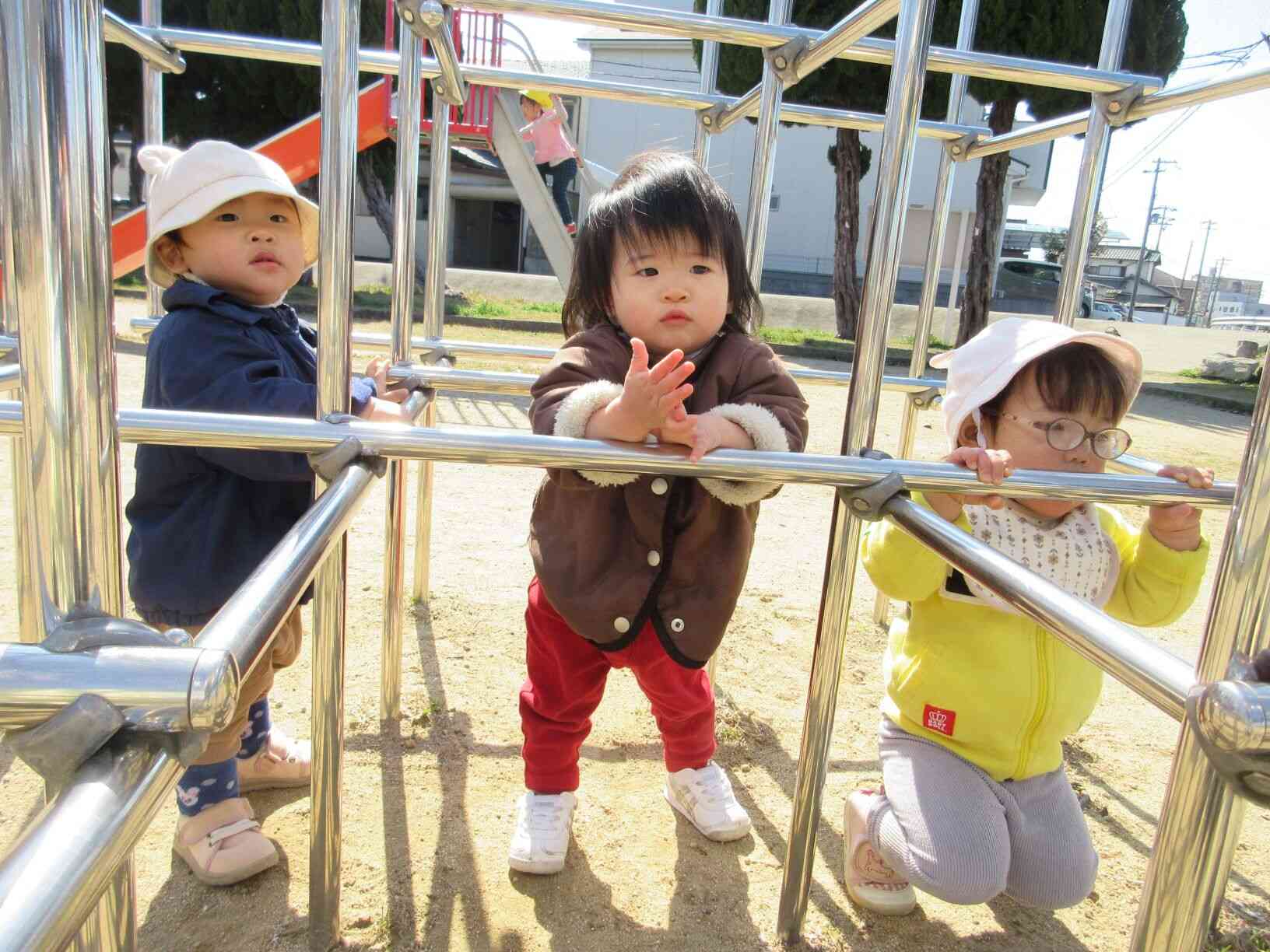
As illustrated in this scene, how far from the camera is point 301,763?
162 cm

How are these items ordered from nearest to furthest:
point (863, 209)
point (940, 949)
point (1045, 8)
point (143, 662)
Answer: point (143, 662)
point (940, 949)
point (1045, 8)
point (863, 209)

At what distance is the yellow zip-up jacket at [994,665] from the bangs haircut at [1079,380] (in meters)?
0.21

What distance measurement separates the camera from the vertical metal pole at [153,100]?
1908 millimetres

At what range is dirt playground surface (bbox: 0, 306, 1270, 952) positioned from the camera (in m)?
1.30

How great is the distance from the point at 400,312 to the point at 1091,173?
136 centimetres

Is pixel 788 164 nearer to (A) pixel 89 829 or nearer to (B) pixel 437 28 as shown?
(B) pixel 437 28

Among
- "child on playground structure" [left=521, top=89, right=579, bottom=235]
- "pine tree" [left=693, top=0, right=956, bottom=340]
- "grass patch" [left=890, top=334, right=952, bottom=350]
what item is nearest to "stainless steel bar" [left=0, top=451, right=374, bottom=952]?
"child on playground structure" [left=521, top=89, right=579, bottom=235]

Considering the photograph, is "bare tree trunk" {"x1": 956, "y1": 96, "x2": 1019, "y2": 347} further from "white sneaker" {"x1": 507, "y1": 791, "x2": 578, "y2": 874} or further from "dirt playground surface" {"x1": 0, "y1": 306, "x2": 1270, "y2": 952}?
"white sneaker" {"x1": 507, "y1": 791, "x2": 578, "y2": 874}

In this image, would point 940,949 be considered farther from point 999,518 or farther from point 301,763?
point 301,763

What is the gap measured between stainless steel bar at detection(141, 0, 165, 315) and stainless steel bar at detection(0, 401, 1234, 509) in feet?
3.78

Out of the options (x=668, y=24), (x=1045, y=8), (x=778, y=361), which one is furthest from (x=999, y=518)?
(x=1045, y=8)

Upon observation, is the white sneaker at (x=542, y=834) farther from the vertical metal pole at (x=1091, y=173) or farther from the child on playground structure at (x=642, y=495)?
the vertical metal pole at (x=1091, y=173)

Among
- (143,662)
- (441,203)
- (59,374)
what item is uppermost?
(441,203)

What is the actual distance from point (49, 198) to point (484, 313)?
10.3 m
